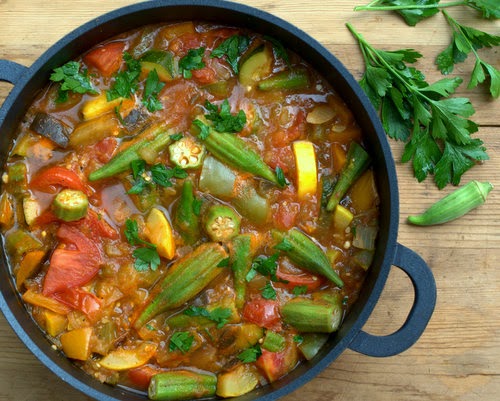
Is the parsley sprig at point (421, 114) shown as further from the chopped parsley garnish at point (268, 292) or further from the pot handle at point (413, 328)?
the chopped parsley garnish at point (268, 292)

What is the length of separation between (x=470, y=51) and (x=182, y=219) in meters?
1.96

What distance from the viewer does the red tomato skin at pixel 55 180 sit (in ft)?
11.6

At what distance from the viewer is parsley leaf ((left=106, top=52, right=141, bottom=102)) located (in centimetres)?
359

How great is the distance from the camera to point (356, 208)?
3.68 metres

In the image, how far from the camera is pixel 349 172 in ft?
11.9

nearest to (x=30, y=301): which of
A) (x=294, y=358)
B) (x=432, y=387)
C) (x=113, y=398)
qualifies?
(x=113, y=398)

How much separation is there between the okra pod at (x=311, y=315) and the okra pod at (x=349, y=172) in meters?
0.52

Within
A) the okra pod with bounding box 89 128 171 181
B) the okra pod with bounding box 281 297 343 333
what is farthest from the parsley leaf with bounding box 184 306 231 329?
the okra pod with bounding box 89 128 171 181

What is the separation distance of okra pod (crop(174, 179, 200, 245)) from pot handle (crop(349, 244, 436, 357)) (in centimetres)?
101

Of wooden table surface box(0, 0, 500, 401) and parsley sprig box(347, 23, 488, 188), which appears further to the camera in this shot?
wooden table surface box(0, 0, 500, 401)

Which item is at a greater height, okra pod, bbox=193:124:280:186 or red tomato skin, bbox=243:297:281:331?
okra pod, bbox=193:124:280:186

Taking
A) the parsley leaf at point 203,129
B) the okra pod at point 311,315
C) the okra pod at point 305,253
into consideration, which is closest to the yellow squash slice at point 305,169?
the okra pod at point 305,253

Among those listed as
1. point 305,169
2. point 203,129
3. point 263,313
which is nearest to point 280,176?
point 305,169

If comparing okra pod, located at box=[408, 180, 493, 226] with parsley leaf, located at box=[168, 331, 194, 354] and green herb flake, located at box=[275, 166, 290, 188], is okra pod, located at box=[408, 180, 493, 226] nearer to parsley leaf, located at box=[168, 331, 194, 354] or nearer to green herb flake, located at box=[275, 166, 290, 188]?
green herb flake, located at box=[275, 166, 290, 188]
